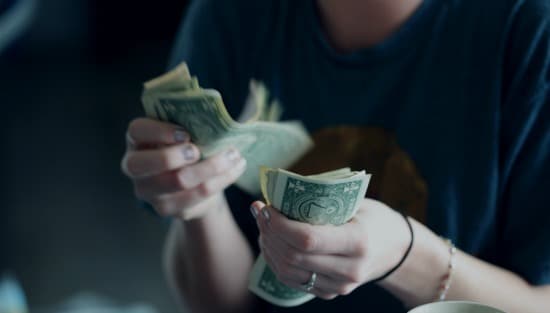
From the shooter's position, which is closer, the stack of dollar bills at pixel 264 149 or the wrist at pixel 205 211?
the stack of dollar bills at pixel 264 149

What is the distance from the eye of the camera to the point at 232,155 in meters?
0.70

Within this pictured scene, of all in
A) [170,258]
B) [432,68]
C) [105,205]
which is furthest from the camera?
[105,205]

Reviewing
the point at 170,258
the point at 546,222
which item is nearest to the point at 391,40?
the point at 546,222

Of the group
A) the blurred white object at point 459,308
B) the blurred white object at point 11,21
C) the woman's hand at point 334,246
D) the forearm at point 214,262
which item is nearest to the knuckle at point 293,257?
the woman's hand at point 334,246

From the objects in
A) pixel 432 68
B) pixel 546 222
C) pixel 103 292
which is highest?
pixel 432 68

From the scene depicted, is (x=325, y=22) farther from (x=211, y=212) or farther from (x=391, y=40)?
(x=211, y=212)

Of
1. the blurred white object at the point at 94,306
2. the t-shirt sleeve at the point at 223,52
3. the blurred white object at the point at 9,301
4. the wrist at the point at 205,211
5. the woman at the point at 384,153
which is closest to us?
the woman at the point at 384,153

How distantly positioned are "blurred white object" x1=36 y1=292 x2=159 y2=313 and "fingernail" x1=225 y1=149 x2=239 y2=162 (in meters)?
0.81

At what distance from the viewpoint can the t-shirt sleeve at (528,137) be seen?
2.29 ft

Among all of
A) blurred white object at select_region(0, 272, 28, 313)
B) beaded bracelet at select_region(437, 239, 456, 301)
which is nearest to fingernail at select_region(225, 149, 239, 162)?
beaded bracelet at select_region(437, 239, 456, 301)

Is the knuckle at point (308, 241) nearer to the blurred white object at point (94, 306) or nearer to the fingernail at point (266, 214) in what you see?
the fingernail at point (266, 214)

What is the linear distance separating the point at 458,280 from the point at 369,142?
20cm

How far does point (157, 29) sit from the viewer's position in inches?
133

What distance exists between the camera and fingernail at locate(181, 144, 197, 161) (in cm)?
69
